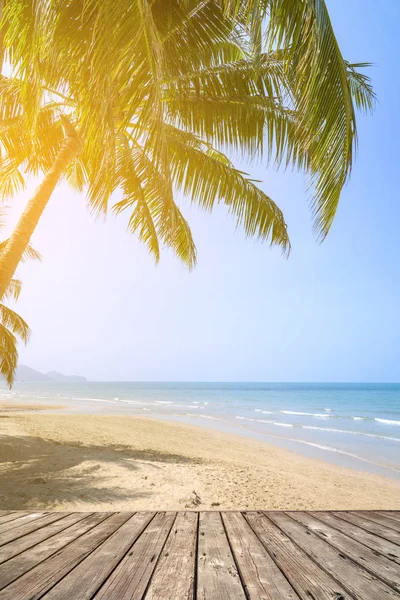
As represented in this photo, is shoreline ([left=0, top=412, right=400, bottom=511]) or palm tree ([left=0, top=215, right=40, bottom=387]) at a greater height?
palm tree ([left=0, top=215, right=40, bottom=387])

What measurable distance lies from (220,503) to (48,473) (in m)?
2.85

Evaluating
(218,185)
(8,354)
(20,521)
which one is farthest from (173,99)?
(8,354)

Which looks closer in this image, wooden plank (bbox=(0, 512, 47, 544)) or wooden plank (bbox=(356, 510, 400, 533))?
wooden plank (bbox=(0, 512, 47, 544))

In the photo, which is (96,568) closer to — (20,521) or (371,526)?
(20,521)

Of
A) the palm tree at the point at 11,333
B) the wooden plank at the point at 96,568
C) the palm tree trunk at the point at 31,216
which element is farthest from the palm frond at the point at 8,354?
the wooden plank at the point at 96,568

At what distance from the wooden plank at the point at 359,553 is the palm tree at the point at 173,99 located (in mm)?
2985

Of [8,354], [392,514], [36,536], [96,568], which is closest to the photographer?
[96,568]

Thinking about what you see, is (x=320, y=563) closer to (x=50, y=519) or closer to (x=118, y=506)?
(x=50, y=519)

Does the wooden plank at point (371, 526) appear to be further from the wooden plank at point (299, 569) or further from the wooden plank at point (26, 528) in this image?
the wooden plank at point (26, 528)

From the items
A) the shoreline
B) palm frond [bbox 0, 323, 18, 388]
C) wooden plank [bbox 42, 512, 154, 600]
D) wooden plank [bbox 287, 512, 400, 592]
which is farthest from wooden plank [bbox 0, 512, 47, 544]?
palm frond [bbox 0, 323, 18, 388]

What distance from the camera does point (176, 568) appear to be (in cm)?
183

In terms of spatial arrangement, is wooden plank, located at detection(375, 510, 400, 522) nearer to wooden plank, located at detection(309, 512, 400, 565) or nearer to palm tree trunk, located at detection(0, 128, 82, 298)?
wooden plank, located at detection(309, 512, 400, 565)

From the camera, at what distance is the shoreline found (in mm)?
5391

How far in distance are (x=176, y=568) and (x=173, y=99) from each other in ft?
20.8
